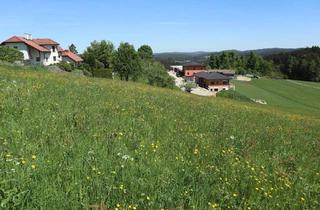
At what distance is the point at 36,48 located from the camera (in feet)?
279

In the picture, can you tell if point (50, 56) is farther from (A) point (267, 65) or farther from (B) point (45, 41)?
(A) point (267, 65)

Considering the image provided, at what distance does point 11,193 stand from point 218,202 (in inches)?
117

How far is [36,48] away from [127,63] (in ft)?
76.6

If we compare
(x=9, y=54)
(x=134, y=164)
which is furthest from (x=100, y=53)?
(x=134, y=164)

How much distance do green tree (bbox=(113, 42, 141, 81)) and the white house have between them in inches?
666

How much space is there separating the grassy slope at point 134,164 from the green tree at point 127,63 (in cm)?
6772

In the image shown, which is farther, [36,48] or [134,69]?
[36,48]

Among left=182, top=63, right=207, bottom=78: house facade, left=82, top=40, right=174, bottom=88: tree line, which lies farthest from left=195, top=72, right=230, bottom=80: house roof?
left=82, top=40, right=174, bottom=88: tree line

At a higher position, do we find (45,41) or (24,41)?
(45,41)

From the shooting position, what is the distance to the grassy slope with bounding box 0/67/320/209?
495 centimetres

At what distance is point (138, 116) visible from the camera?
11008mm

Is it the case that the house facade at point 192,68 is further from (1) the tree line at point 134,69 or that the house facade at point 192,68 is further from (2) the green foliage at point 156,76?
(2) the green foliage at point 156,76

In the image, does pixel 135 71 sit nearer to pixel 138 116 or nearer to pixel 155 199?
pixel 138 116

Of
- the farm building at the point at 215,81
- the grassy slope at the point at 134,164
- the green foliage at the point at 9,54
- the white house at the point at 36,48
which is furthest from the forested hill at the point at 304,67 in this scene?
the grassy slope at the point at 134,164
